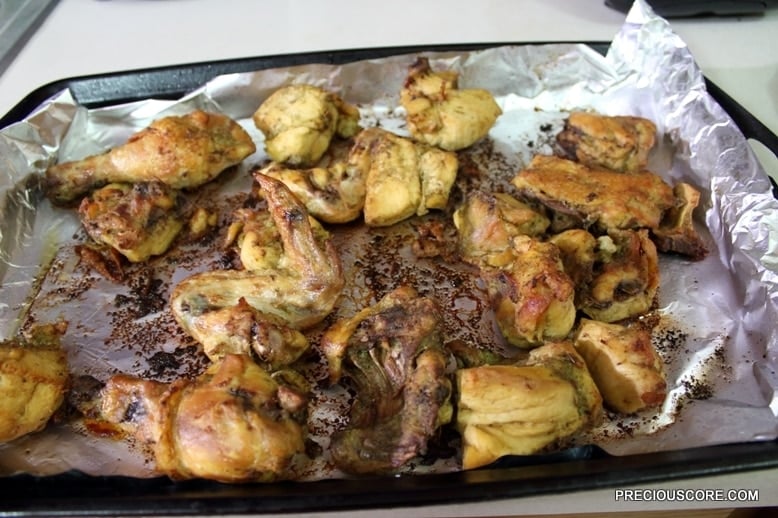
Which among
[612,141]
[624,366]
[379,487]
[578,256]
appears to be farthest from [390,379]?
[612,141]

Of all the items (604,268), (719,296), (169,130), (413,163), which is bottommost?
(719,296)

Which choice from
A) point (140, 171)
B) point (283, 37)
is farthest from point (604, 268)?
point (283, 37)

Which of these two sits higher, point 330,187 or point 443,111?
point 443,111

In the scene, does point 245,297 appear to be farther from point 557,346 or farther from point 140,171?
point 557,346

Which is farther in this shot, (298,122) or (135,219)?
(298,122)

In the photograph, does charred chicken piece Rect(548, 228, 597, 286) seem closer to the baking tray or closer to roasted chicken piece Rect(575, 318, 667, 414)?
roasted chicken piece Rect(575, 318, 667, 414)

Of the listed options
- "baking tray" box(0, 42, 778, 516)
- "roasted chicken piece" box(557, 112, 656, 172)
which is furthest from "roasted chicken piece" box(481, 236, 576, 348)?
"roasted chicken piece" box(557, 112, 656, 172)

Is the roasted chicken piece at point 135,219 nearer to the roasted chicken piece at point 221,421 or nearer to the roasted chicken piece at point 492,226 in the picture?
the roasted chicken piece at point 221,421

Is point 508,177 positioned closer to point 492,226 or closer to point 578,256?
point 492,226
